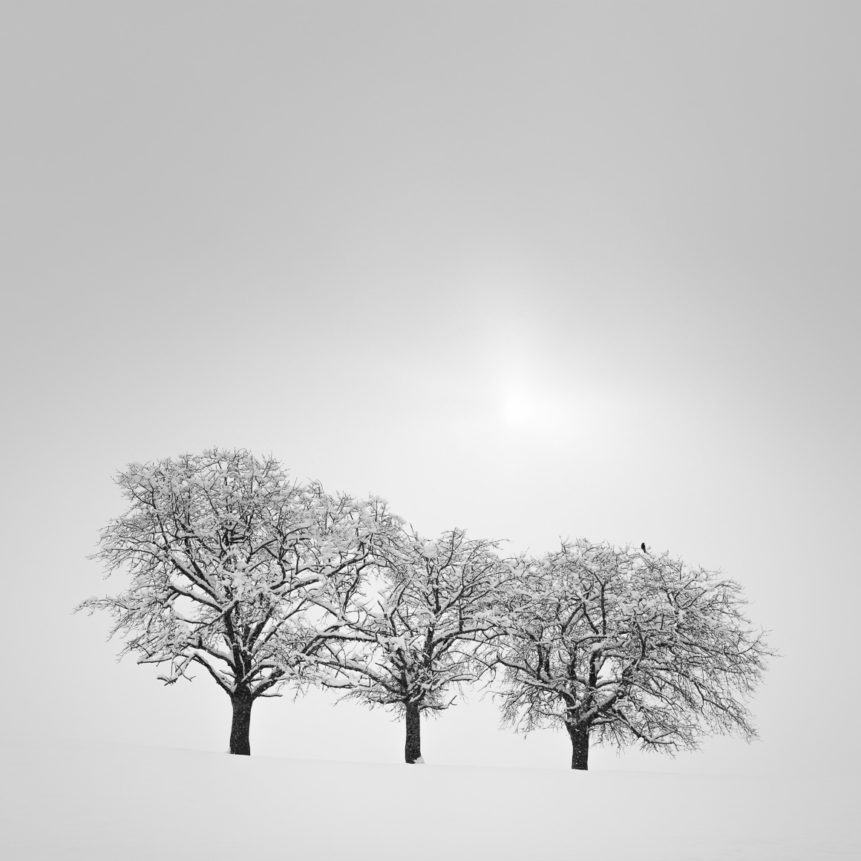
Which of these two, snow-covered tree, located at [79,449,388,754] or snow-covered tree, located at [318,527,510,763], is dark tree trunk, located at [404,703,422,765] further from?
snow-covered tree, located at [79,449,388,754]

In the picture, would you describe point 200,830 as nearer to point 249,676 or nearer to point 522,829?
point 522,829

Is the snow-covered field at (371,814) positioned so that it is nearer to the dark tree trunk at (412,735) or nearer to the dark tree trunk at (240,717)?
the dark tree trunk at (240,717)

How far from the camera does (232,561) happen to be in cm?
2388

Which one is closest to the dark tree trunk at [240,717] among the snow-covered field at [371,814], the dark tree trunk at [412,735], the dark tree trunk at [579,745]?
the snow-covered field at [371,814]

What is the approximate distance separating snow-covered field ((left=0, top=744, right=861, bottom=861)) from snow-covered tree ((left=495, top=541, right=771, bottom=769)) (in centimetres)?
584

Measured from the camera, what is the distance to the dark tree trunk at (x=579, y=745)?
25953 millimetres

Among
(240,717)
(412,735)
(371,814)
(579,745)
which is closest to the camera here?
(371,814)

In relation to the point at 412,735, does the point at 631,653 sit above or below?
above

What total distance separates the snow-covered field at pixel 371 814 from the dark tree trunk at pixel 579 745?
6.44 meters

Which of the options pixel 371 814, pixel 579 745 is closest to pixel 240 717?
pixel 371 814

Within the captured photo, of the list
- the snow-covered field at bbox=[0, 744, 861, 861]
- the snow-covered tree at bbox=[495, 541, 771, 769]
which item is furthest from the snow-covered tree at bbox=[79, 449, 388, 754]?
the snow-covered tree at bbox=[495, 541, 771, 769]

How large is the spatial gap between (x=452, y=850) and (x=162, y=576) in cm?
1752

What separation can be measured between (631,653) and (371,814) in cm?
1572

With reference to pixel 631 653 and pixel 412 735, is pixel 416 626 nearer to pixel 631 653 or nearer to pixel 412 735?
pixel 412 735
